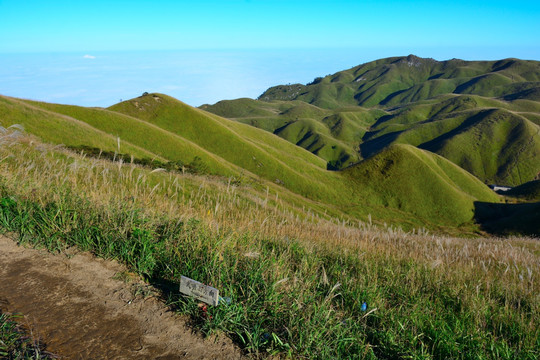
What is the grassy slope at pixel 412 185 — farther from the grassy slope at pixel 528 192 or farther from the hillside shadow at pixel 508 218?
the grassy slope at pixel 528 192

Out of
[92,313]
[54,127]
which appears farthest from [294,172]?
[92,313]

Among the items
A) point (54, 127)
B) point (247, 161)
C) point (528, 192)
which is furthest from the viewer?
point (528, 192)

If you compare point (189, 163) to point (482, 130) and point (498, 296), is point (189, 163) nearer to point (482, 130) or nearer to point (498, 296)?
point (498, 296)

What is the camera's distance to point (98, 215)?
21.6ft

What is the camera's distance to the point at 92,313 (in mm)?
4273

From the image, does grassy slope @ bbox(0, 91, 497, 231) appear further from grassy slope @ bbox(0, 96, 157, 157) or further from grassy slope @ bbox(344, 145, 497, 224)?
grassy slope @ bbox(0, 96, 157, 157)

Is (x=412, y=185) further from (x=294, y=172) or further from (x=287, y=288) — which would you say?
(x=287, y=288)

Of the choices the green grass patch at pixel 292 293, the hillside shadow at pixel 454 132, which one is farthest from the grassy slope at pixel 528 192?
the green grass patch at pixel 292 293

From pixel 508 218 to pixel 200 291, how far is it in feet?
306

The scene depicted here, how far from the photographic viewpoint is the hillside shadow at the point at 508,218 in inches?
2726

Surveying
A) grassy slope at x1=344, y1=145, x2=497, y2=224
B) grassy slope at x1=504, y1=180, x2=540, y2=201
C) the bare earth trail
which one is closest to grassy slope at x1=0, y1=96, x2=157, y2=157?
the bare earth trail

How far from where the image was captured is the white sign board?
409 cm

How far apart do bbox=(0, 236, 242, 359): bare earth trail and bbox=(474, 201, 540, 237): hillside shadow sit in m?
77.1

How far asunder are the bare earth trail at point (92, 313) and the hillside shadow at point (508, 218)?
77057 mm
